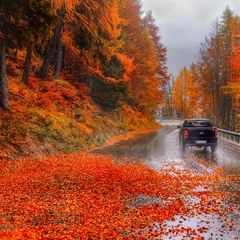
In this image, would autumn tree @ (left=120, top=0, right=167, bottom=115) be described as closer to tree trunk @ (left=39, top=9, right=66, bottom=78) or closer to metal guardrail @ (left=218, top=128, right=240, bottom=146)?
tree trunk @ (left=39, top=9, right=66, bottom=78)

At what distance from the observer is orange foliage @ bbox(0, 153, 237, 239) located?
5566 millimetres

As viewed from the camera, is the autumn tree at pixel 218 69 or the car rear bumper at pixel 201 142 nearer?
the car rear bumper at pixel 201 142

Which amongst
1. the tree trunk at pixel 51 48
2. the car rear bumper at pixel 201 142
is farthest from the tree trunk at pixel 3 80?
the car rear bumper at pixel 201 142

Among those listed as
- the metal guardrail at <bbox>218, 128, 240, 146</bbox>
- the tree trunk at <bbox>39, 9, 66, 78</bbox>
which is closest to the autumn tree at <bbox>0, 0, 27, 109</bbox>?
the tree trunk at <bbox>39, 9, 66, 78</bbox>

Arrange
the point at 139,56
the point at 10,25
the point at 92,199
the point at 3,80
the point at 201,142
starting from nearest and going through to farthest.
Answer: the point at 92,199 < the point at 10,25 < the point at 3,80 < the point at 201,142 < the point at 139,56

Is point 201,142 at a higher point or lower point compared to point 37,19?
lower

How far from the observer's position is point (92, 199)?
24.7 feet

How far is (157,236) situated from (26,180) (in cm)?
535

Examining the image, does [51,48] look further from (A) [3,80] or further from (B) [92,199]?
(B) [92,199]

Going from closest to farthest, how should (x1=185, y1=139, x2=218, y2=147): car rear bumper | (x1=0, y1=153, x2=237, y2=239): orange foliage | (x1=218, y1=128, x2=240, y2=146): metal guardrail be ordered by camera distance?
(x1=0, y1=153, x2=237, y2=239): orange foliage → (x1=185, y1=139, x2=218, y2=147): car rear bumper → (x1=218, y1=128, x2=240, y2=146): metal guardrail

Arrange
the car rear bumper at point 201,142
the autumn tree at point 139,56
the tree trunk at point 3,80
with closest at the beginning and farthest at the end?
the tree trunk at point 3,80
the car rear bumper at point 201,142
the autumn tree at point 139,56

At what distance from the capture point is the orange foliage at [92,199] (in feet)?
18.3

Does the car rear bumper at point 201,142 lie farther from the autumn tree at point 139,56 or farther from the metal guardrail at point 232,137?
the autumn tree at point 139,56

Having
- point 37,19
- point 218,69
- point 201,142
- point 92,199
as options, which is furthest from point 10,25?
point 218,69
